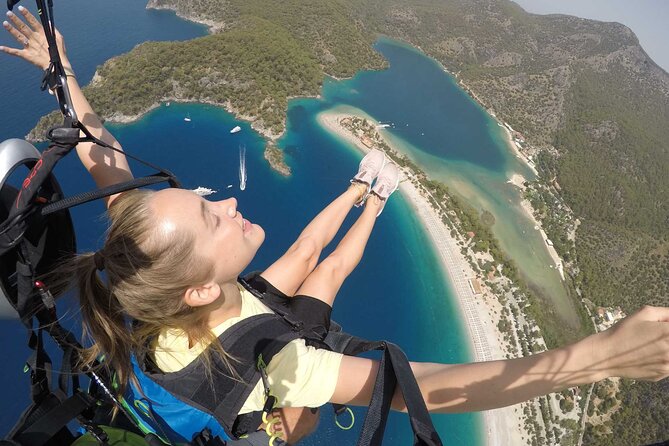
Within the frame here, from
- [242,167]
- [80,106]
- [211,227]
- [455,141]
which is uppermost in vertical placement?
[80,106]

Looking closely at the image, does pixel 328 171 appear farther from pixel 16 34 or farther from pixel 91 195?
pixel 91 195

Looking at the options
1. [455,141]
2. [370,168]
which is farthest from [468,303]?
[455,141]

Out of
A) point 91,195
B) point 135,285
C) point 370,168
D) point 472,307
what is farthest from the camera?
point 472,307

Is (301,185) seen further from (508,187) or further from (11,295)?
(11,295)

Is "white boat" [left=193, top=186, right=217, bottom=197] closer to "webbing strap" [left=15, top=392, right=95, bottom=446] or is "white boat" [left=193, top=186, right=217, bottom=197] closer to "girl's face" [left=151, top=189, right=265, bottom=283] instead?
"girl's face" [left=151, top=189, right=265, bottom=283]

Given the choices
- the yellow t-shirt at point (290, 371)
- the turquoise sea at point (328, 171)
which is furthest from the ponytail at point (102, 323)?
the turquoise sea at point (328, 171)

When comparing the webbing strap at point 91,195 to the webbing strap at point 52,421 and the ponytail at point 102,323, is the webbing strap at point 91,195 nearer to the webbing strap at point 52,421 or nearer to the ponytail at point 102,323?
the ponytail at point 102,323

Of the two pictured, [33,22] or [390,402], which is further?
[33,22]
